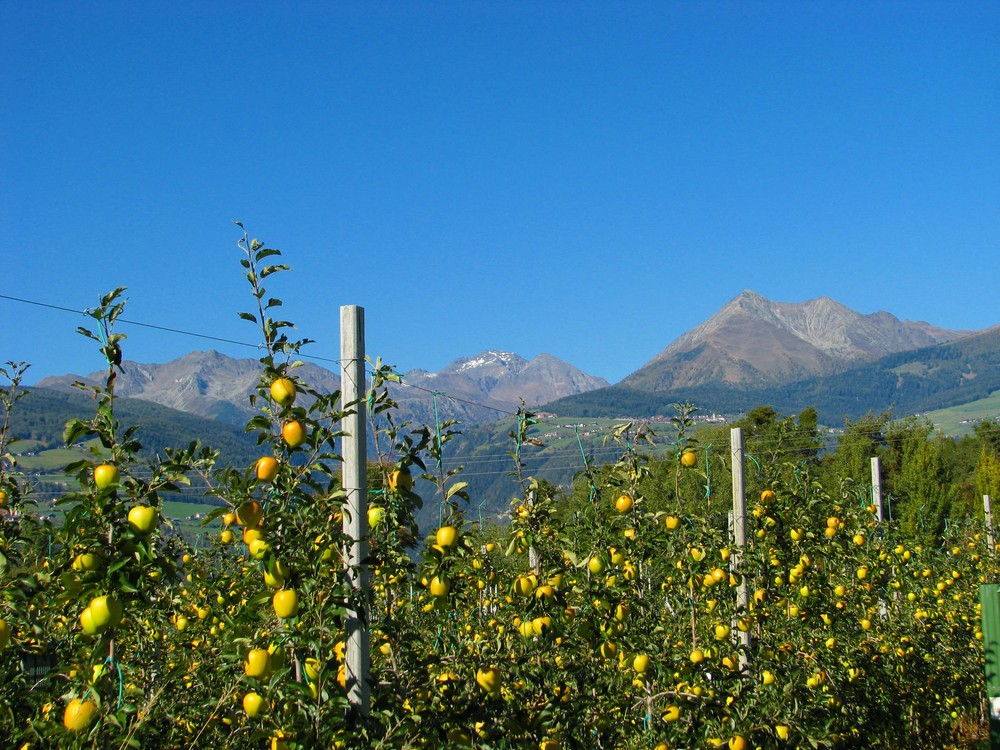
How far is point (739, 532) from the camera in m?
6.48

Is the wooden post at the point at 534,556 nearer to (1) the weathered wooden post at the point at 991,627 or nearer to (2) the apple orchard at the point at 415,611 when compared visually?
(2) the apple orchard at the point at 415,611

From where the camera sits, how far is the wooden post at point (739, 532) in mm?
5852

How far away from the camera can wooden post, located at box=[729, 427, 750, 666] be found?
585 cm

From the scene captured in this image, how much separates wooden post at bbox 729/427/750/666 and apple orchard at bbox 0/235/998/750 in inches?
2.2

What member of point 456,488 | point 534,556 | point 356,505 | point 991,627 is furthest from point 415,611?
point 991,627

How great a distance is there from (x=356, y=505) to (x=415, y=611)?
283 cm

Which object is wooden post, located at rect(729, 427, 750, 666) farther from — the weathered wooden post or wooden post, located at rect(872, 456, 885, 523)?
wooden post, located at rect(872, 456, 885, 523)

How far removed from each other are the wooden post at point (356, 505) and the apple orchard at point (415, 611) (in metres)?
0.04

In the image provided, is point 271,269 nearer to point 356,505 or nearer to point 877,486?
point 356,505

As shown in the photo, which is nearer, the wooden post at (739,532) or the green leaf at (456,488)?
the green leaf at (456,488)

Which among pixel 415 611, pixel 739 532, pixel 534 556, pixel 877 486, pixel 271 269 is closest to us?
pixel 271 269

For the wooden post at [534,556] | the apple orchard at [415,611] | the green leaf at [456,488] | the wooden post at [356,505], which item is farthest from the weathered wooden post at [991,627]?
the wooden post at [356,505]

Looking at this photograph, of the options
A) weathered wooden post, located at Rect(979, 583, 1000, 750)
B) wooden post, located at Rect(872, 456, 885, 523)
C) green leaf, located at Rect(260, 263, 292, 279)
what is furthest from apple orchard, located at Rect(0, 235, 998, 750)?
wooden post, located at Rect(872, 456, 885, 523)

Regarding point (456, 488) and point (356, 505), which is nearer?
point (356, 505)
